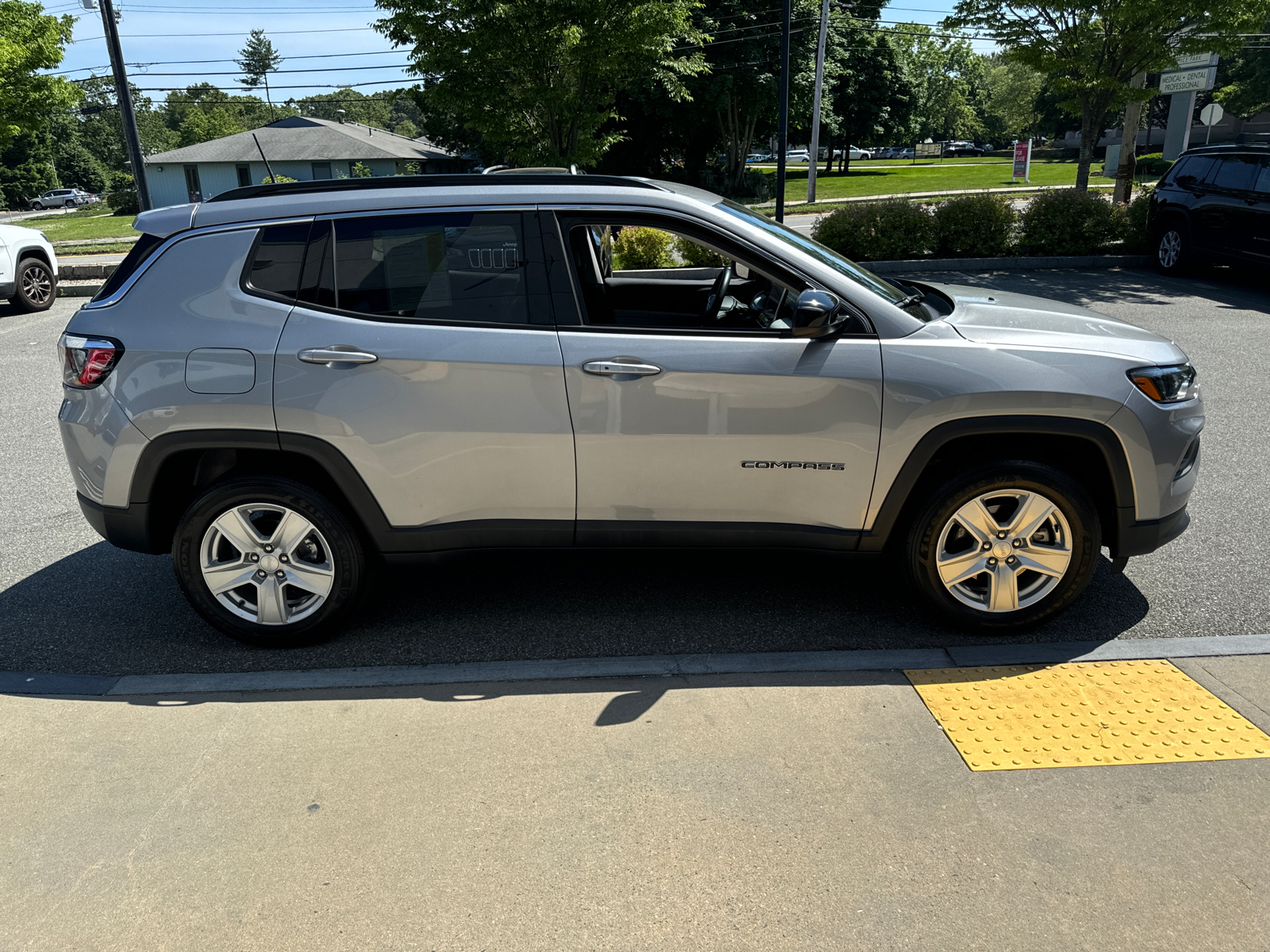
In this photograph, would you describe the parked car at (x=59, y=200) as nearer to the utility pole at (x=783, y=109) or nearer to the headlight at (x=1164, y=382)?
the utility pole at (x=783, y=109)

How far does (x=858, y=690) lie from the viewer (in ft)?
12.0

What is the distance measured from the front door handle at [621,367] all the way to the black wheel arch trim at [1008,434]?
3.44 ft

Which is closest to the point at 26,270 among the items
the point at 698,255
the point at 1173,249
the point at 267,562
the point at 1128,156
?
the point at 698,255

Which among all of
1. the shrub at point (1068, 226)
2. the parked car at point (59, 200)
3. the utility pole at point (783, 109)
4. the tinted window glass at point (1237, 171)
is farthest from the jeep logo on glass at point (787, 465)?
the parked car at point (59, 200)

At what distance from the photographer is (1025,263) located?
549 inches

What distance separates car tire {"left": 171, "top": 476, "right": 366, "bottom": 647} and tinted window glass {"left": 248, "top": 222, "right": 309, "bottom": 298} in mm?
754

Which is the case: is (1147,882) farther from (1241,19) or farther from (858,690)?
(1241,19)

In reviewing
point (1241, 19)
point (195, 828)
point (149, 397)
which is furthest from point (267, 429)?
point (1241, 19)

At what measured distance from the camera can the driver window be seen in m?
3.87

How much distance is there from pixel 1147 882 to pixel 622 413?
7.34 ft

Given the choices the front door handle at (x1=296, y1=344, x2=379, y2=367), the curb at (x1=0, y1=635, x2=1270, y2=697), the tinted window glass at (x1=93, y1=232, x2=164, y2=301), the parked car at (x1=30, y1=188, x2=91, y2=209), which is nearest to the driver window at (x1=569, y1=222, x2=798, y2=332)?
the front door handle at (x1=296, y1=344, x2=379, y2=367)

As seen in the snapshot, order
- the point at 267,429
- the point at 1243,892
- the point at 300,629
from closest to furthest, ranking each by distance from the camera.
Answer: the point at 1243,892, the point at 267,429, the point at 300,629

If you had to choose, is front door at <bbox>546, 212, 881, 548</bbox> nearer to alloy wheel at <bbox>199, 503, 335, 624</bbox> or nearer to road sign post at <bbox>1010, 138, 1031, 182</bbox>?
alloy wheel at <bbox>199, 503, 335, 624</bbox>

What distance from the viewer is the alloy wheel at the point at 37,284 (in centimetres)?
1331
